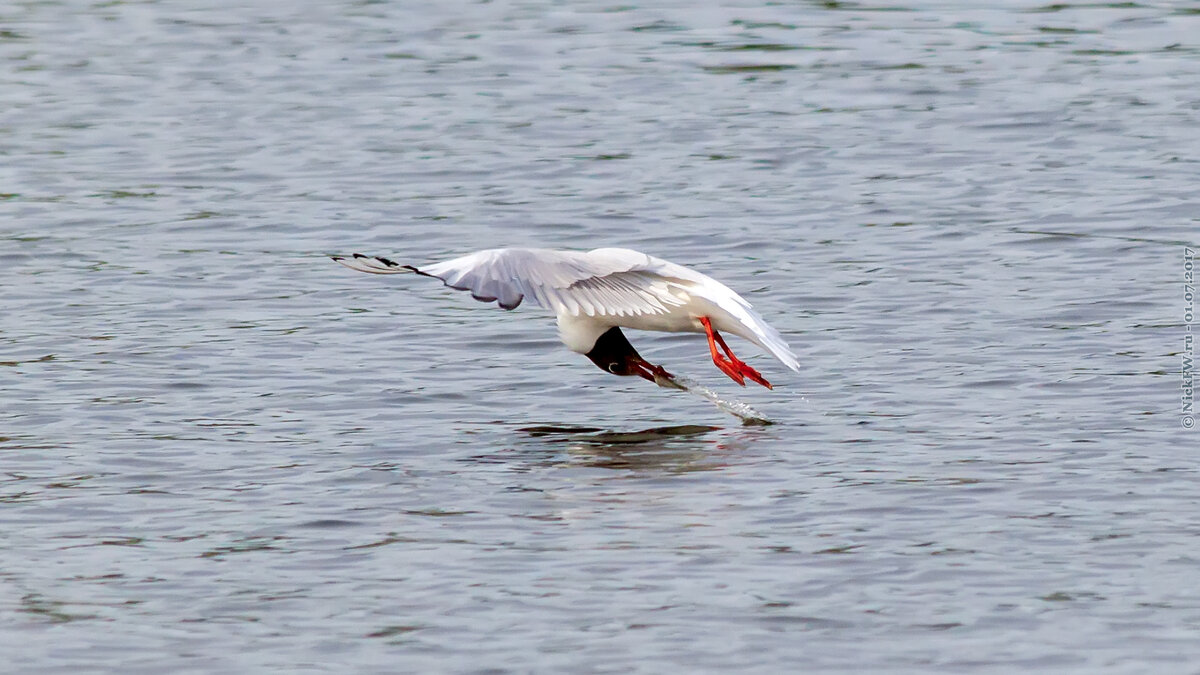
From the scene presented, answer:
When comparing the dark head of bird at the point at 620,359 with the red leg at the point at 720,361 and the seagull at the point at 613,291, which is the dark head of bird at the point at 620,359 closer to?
the seagull at the point at 613,291

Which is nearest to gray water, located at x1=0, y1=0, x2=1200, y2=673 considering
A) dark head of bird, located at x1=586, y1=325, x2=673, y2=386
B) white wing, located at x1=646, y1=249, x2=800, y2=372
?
dark head of bird, located at x1=586, y1=325, x2=673, y2=386

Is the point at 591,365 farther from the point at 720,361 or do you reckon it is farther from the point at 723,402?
the point at 720,361

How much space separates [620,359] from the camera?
10078 mm

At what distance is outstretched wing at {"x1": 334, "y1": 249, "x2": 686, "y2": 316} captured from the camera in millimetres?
8984

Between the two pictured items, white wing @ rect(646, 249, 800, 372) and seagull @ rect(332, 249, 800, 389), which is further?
white wing @ rect(646, 249, 800, 372)

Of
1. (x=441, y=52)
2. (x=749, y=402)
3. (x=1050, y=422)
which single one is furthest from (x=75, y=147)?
(x=1050, y=422)

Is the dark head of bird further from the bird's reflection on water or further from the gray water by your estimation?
the bird's reflection on water

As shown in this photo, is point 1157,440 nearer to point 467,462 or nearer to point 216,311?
point 467,462

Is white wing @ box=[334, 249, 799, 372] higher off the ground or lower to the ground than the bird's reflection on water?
higher

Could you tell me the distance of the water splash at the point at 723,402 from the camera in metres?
9.84

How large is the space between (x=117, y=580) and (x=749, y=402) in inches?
143

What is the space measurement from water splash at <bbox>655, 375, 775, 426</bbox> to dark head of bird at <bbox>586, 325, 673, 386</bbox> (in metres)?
0.04

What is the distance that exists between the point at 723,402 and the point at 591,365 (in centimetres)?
125

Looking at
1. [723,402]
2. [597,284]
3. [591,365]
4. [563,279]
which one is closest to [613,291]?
[597,284]
